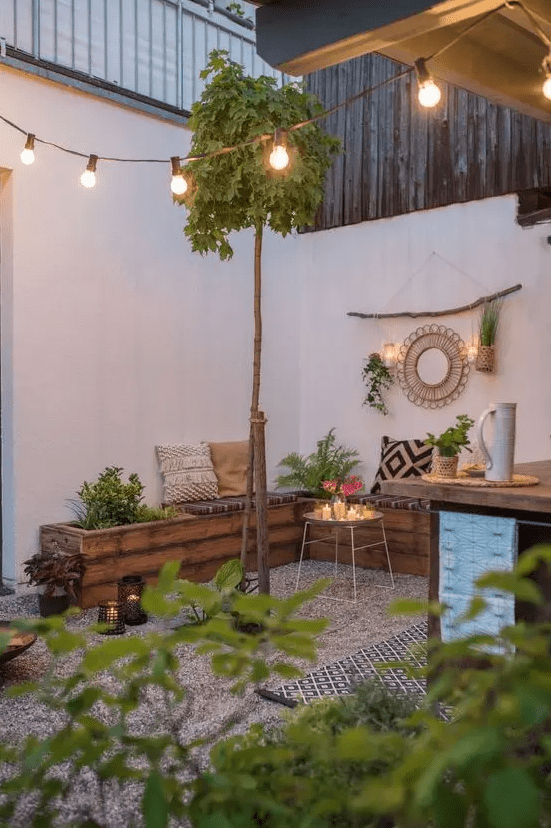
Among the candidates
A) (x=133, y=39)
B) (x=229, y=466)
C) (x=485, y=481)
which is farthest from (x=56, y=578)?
(x=133, y=39)

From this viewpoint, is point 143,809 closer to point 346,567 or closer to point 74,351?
point 74,351

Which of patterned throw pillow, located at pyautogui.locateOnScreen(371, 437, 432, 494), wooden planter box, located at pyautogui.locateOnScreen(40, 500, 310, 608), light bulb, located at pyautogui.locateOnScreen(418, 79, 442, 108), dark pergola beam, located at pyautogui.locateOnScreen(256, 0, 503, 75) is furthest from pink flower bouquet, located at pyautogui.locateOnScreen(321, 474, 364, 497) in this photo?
dark pergola beam, located at pyautogui.locateOnScreen(256, 0, 503, 75)

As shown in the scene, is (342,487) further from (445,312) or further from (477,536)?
(477,536)

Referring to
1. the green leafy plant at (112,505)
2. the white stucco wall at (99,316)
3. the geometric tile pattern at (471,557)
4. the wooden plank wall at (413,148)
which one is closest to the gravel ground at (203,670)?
the geometric tile pattern at (471,557)

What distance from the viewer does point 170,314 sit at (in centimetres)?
670

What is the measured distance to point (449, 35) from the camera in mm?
3186

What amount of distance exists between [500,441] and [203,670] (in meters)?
2.19

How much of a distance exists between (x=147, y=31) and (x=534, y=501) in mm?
5507

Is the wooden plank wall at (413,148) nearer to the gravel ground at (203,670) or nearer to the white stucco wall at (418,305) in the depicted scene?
the white stucco wall at (418,305)

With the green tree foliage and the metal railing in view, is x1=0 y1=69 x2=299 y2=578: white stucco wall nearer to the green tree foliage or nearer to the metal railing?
the metal railing

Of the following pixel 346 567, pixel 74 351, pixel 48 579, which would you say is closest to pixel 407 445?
pixel 346 567

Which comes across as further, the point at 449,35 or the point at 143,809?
the point at 449,35

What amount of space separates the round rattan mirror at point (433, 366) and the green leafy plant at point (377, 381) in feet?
0.41

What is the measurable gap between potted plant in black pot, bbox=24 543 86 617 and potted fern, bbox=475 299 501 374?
362 cm
